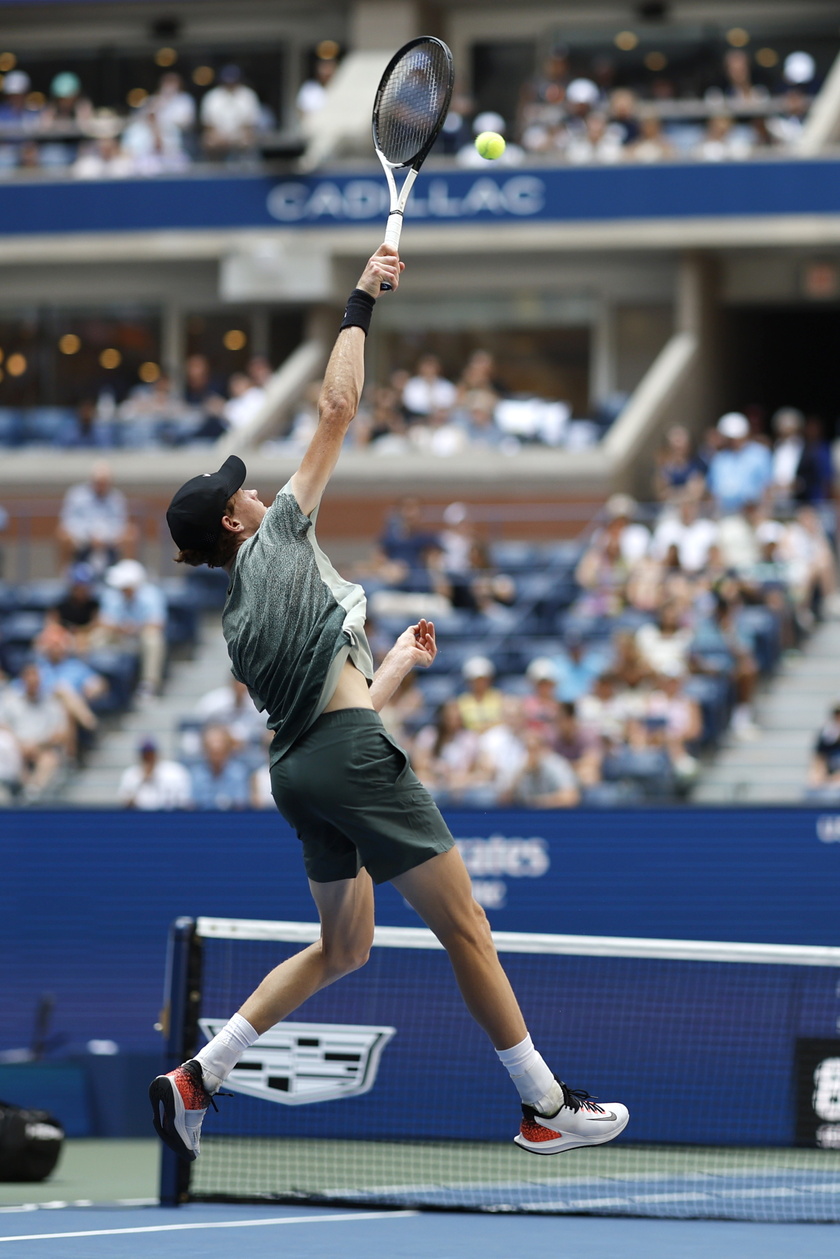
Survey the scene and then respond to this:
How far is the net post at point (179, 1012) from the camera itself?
27.2ft

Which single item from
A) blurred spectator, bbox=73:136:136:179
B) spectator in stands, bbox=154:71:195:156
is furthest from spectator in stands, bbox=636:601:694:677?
spectator in stands, bbox=154:71:195:156

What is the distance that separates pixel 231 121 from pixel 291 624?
1962 centimetres

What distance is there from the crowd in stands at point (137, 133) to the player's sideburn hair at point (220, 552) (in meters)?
18.3

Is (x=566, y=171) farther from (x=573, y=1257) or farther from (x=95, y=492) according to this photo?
(x=573, y=1257)

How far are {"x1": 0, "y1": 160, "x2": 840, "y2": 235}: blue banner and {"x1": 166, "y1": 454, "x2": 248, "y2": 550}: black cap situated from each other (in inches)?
670

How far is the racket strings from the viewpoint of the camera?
6.70m

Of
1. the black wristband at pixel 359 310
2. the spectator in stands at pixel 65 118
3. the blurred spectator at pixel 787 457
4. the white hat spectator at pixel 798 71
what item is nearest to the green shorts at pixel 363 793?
the black wristband at pixel 359 310

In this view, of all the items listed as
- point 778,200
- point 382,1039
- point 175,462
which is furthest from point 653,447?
point 382,1039

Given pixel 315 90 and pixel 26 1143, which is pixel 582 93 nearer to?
pixel 315 90

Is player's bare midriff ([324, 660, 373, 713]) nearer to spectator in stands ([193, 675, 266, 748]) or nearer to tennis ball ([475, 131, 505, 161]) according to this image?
tennis ball ([475, 131, 505, 161])

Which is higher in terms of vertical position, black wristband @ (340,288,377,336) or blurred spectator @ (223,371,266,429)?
blurred spectator @ (223,371,266,429)

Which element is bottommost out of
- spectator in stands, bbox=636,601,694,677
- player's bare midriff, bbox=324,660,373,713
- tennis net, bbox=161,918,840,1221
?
tennis net, bbox=161,918,840,1221

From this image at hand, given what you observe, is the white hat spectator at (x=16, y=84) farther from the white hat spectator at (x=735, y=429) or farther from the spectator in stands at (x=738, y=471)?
the spectator in stands at (x=738, y=471)

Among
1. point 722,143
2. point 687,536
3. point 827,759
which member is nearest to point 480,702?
point 827,759
